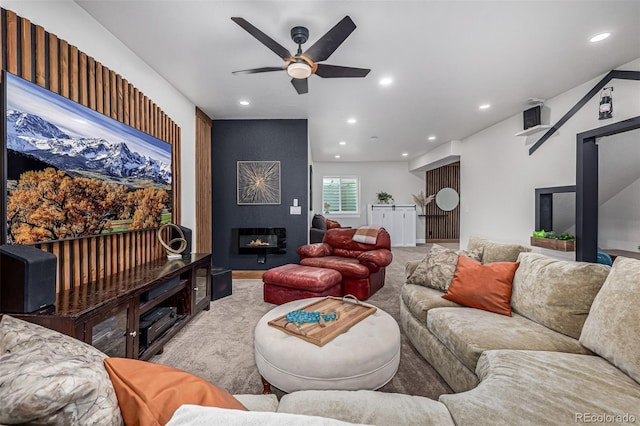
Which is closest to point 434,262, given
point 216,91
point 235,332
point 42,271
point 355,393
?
point 355,393

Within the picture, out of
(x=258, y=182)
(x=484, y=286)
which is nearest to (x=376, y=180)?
(x=258, y=182)

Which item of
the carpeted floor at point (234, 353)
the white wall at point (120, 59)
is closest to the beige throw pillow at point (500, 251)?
the carpeted floor at point (234, 353)

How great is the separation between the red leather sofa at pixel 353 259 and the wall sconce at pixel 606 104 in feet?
8.61

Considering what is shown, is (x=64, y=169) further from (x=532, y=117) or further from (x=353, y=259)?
(x=532, y=117)

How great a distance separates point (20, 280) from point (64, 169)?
0.78 metres

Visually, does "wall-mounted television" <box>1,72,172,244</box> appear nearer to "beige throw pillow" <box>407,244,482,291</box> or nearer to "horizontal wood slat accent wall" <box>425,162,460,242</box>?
"beige throw pillow" <box>407,244,482,291</box>

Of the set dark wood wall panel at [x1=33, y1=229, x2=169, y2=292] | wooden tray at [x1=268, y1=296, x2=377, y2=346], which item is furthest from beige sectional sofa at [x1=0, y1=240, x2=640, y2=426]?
dark wood wall panel at [x1=33, y1=229, x2=169, y2=292]

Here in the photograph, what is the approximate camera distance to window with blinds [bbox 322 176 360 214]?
8.66 metres

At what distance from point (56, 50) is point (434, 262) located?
10.8ft

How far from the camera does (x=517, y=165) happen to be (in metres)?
4.12

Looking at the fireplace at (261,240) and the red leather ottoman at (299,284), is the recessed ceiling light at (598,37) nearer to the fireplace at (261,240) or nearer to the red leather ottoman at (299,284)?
the red leather ottoman at (299,284)

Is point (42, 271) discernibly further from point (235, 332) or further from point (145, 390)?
point (235, 332)

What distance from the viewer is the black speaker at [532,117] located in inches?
143

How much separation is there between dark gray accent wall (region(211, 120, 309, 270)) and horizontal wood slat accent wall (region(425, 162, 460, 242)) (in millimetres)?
5498
